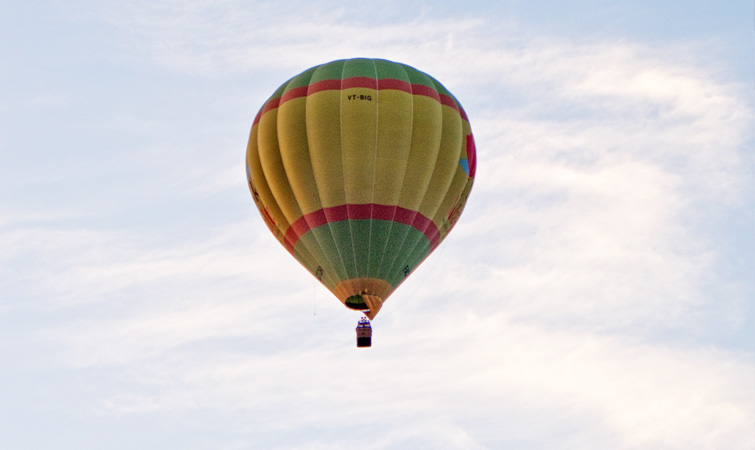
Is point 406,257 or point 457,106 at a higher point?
point 457,106

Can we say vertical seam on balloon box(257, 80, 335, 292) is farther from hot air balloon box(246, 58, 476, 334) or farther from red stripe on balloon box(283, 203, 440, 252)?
red stripe on balloon box(283, 203, 440, 252)

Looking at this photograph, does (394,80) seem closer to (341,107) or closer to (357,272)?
(341,107)

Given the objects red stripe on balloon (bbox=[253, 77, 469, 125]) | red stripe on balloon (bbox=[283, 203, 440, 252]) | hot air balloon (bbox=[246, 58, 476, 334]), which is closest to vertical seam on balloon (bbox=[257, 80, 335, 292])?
hot air balloon (bbox=[246, 58, 476, 334])

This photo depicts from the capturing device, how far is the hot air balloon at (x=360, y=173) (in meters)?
43.7

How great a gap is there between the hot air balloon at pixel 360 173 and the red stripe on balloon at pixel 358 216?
27 millimetres

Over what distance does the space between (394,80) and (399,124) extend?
1512mm

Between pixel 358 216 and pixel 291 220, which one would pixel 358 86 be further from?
pixel 291 220

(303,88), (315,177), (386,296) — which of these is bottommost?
(386,296)

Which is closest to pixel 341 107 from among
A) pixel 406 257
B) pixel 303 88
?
pixel 303 88

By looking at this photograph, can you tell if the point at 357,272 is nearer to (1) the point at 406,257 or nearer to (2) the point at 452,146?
(1) the point at 406,257

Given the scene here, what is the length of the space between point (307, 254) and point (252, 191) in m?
2.62

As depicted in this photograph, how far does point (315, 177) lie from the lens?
144 ft

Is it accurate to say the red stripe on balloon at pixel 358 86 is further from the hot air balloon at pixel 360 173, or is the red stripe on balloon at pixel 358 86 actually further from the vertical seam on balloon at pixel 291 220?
the vertical seam on balloon at pixel 291 220

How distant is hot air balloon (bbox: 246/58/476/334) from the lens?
4372cm
